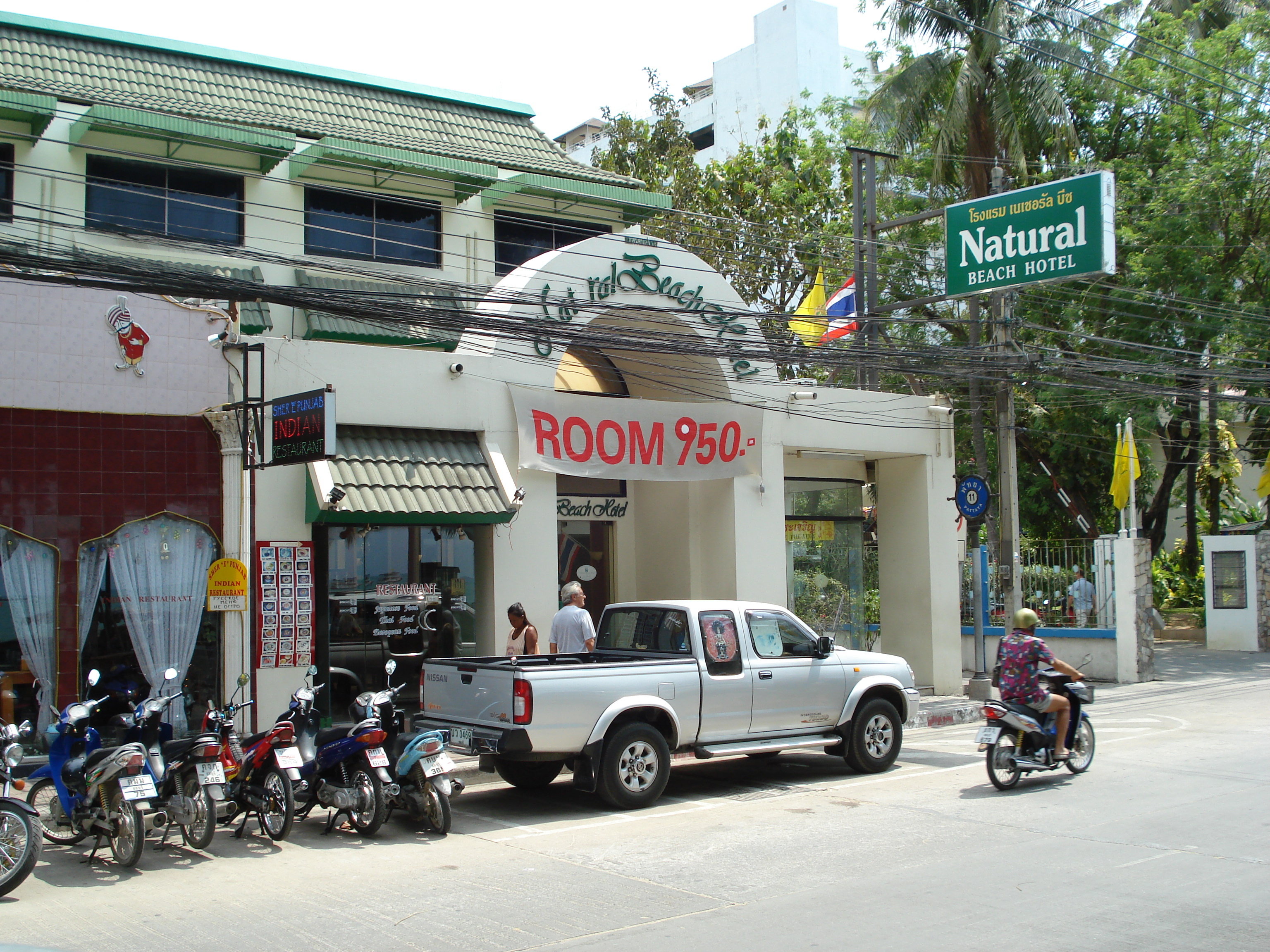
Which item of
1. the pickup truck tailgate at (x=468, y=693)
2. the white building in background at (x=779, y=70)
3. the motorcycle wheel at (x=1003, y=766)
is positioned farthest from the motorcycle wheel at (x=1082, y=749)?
the white building in background at (x=779, y=70)

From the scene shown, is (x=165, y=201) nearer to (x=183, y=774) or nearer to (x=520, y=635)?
(x=520, y=635)

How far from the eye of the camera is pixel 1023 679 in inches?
426

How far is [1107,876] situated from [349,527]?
9049mm

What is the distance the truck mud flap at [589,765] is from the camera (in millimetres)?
9664

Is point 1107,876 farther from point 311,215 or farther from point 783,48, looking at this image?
point 783,48

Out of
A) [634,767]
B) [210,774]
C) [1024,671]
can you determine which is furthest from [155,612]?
[1024,671]

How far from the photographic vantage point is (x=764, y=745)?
35.5 ft

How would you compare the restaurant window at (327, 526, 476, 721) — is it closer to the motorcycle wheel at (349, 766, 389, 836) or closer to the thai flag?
the motorcycle wheel at (349, 766, 389, 836)

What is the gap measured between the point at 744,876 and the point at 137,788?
4.29 metres

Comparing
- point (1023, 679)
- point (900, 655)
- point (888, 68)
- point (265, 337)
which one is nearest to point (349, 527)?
point (265, 337)

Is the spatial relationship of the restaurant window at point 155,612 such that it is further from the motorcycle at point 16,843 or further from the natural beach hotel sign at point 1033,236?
the natural beach hotel sign at point 1033,236

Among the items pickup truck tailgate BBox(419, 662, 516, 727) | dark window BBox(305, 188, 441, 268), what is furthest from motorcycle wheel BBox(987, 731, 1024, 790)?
dark window BBox(305, 188, 441, 268)

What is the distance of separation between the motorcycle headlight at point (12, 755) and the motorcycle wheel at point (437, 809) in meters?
2.96

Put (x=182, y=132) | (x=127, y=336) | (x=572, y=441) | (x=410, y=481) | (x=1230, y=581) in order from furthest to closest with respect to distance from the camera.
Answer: (x=1230, y=581)
(x=182, y=132)
(x=572, y=441)
(x=410, y=481)
(x=127, y=336)
